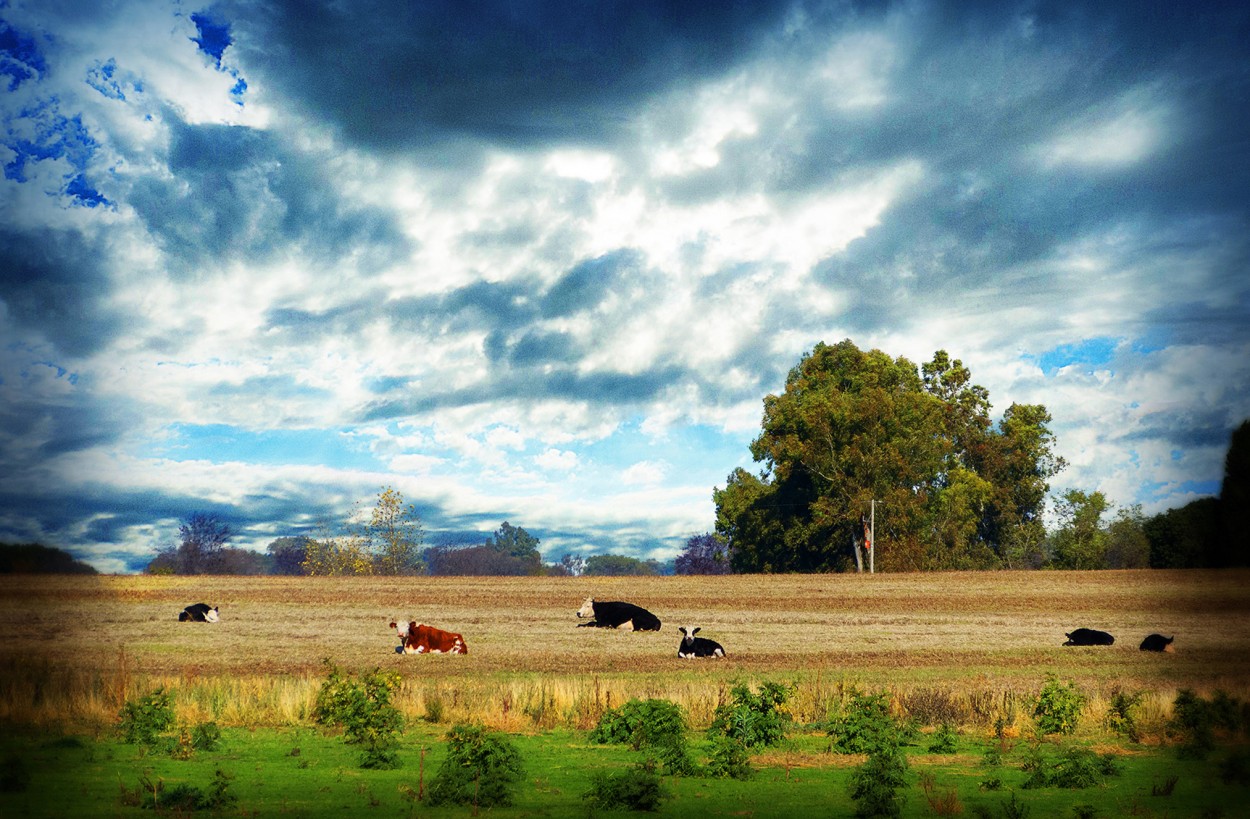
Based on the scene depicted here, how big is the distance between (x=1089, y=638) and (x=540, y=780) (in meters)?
35.2

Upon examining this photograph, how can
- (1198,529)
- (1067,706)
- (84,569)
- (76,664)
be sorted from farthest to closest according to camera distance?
(76,664) → (1067,706) → (84,569) → (1198,529)

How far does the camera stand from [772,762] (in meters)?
17.8

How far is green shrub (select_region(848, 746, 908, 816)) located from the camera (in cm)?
1270

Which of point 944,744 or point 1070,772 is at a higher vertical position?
point 1070,772

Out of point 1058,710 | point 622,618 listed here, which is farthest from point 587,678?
point 622,618

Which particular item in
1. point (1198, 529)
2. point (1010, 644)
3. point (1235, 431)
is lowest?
point (1010, 644)

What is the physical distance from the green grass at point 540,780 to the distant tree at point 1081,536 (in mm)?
77108

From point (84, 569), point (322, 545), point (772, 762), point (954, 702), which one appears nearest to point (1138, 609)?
point (954, 702)

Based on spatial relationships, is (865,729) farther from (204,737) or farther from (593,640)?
(593,640)

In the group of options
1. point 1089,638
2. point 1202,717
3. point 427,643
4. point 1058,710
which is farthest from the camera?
point 1089,638

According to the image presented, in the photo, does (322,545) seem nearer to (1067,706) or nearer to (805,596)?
(805,596)

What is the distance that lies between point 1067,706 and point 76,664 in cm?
2589

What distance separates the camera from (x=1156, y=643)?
131ft

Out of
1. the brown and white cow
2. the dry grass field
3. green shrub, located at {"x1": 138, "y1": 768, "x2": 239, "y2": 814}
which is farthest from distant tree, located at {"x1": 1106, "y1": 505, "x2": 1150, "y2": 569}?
green shrub, located at {"x1": 138, "y1": 768, "x2": 239, "y2": 814}
